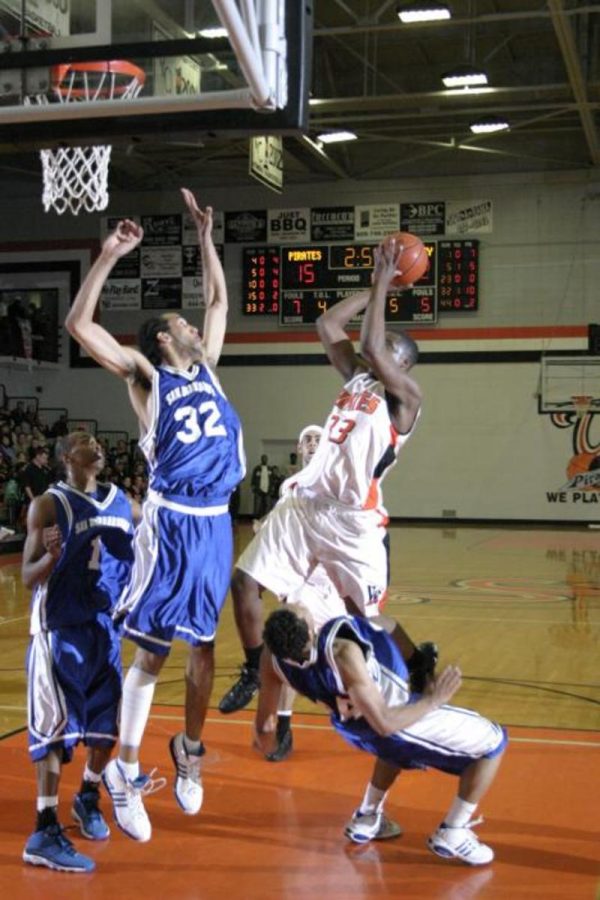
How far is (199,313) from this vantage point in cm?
2520

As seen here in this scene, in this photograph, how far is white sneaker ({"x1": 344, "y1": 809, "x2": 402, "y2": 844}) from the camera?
4305 millimetres

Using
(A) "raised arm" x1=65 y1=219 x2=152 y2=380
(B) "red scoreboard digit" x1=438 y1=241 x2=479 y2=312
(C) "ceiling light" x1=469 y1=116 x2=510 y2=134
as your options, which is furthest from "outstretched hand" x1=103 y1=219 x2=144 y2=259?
(B) "red scoreboard digit" x1=438 y1=241 x2=479 y2=312

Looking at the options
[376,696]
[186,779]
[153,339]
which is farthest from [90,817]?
[153,339]

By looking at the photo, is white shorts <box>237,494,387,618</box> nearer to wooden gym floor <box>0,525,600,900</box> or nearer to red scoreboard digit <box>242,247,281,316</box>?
wooden gym floor <box>0,525,600,900</box>

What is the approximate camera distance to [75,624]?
4.35m

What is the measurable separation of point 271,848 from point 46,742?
3.12 feet

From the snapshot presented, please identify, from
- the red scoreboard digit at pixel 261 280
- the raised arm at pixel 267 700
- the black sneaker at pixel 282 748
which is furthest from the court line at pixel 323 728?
the red scoreboard digit at pixel 261 280

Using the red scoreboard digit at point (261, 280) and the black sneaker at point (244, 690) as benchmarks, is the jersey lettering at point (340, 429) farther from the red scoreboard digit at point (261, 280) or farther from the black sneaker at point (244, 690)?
the red scoreboard digit at point (261, 280)

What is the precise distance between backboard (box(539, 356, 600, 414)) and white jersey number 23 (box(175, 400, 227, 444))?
19713mm

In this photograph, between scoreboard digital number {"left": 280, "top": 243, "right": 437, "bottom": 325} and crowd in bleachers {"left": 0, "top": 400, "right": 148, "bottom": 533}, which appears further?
scoreboard digital number {"left": 280, "top": 243, "right": 437, "bottom": 325}

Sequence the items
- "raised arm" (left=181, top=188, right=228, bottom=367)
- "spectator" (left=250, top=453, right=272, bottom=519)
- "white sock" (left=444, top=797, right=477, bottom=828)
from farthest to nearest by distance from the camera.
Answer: "spectator" (left=250, top=453, right=272, bottom=519) < "raised arm" (left=181, top=188, right=228, bottom=367) < "white sock" (left=444, top=797, right=477, bottom=828)

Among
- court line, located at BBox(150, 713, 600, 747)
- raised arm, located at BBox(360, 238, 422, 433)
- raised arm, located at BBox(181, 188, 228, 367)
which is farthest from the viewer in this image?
court line, located at BBox(150, 713, 600, 747)

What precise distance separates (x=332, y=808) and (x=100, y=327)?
89.4 inches

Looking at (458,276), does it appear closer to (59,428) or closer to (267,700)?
(59,428)
